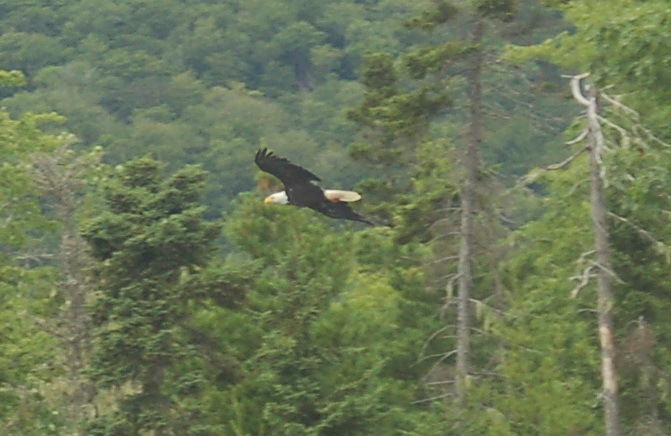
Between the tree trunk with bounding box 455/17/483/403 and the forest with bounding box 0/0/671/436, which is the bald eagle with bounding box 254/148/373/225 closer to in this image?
the forest with bounding box 0/0/671/436

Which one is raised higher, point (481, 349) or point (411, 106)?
point (411, 106)

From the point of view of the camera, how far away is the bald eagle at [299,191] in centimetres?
1838

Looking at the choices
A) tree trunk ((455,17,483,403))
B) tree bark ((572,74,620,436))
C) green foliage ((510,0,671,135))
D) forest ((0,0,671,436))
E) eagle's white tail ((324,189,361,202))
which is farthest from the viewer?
tree trunk ((455,17,483,403))

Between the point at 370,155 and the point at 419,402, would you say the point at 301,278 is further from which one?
the point at 370,155

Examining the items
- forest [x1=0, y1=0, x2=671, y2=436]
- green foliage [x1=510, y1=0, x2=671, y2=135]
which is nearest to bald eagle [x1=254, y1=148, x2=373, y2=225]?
forest [x1=0, y1=0, x2=671, y2=436]

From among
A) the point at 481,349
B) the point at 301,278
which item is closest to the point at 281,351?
the point at 301,278

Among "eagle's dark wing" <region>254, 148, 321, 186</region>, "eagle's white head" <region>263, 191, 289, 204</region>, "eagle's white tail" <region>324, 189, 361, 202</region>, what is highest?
"eagle's dark wing" <region>254, 148, 321, 186</region>

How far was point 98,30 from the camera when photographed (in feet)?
312

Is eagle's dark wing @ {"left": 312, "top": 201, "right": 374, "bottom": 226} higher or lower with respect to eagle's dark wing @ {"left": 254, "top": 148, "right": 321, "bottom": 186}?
lower

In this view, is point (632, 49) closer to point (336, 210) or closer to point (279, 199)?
point (336, 210)

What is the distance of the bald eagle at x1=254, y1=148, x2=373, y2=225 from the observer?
18.4m

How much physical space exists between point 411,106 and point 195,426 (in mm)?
7295

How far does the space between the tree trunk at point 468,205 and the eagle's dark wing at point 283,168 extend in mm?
5983

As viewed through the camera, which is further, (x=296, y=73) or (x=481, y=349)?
(x=296, y=73)
